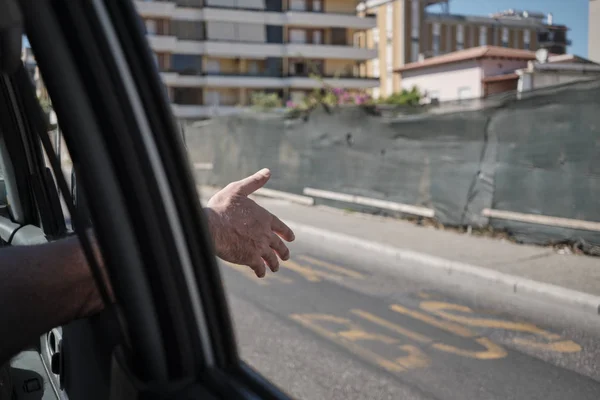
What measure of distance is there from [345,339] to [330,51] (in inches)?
2386

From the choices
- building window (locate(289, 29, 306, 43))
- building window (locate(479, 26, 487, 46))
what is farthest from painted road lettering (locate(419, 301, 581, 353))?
building window (locate(479, 26, 487, 46))

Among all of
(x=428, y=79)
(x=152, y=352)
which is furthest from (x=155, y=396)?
(x=428, y=79)

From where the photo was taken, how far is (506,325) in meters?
5.38

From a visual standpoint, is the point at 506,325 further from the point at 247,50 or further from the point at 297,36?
the point at 297,36

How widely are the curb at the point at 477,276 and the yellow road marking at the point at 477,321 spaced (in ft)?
2.49

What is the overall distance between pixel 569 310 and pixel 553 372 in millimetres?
1774

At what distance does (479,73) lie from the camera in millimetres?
40688

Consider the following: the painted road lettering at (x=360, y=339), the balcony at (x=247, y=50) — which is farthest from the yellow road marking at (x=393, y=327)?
the balcony at (x=247, y=50)

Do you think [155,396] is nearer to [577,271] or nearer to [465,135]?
[577,271]

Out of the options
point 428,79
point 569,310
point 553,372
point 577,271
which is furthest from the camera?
point 428,79

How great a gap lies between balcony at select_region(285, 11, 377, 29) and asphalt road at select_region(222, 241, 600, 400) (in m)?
57.6

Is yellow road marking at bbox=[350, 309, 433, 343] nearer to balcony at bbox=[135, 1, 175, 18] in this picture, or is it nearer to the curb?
the curb

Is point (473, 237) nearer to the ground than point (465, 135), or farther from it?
nearer to the ground

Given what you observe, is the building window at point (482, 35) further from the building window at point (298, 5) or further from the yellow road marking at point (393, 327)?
the yellow road marking at point (393, 327)
